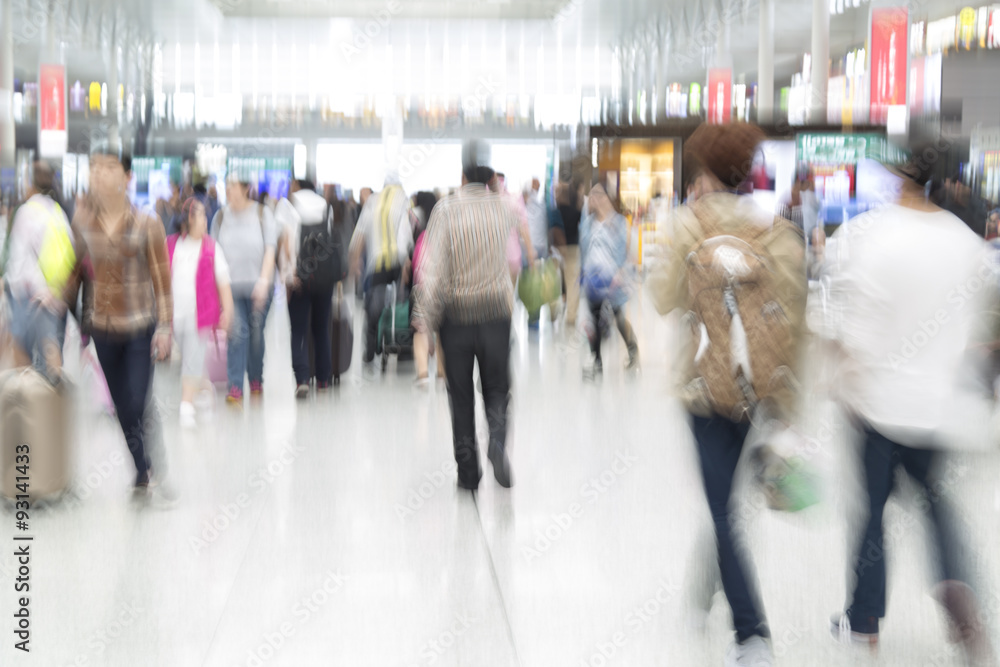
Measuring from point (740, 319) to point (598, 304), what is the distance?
675 cm

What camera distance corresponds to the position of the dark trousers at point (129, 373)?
213 inches

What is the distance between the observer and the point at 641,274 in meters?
23.7

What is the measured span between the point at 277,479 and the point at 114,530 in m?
1.19

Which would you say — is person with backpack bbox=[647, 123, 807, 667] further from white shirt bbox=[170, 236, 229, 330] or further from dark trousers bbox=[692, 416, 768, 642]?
white shirt bbox=[170, 236, 229, 330]

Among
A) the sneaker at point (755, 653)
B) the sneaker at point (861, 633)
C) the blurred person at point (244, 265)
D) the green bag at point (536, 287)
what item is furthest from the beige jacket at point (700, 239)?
the green bag at point (536, 287)

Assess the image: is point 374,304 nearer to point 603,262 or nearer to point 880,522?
point 603,262

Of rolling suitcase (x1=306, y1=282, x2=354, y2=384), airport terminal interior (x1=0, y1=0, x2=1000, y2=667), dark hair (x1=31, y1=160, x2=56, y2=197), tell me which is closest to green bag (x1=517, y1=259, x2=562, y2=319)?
airport terminal interior (x1=0, y1=0, x2=1000, y2=667)

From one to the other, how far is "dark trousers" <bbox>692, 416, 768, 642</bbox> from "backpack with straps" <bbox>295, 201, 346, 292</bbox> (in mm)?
5927

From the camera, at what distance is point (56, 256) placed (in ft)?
18.7

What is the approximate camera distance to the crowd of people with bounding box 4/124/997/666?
3340 millimetres

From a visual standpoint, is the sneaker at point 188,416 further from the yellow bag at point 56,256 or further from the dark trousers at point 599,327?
the dark trousers at point 599,327

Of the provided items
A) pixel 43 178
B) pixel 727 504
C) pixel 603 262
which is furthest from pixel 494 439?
pixel 603 262

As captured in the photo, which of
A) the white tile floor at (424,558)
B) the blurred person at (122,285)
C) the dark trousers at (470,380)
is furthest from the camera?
the dark trousers at (470,380)

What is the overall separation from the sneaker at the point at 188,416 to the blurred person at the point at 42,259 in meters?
1.71
